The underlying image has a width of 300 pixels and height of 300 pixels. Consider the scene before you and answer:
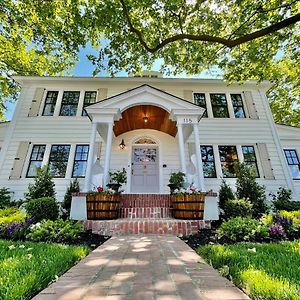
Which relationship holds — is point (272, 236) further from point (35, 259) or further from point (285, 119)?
point (285, 119)

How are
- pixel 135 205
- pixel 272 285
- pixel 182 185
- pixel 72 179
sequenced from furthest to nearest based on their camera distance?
1. pixel 72 179
2. pixel 135 205
3. pixel 182 185
4. pixel 272 285

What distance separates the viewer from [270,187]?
748 cm

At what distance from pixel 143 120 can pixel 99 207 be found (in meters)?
3.94

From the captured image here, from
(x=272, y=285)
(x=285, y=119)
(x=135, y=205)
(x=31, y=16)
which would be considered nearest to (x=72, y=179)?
(x=135, y=205)

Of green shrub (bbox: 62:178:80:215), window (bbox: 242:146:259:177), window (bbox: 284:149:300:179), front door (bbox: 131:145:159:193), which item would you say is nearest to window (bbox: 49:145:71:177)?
green shrub (bbox: 62:178:80:215)

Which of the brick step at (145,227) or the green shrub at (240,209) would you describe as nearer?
the brick step at (145,227)

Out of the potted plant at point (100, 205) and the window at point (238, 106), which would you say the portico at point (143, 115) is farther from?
the window at point (238, 106)

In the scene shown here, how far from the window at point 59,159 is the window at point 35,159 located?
0.40 m

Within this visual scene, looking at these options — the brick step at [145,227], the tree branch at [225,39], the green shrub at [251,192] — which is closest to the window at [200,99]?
the tree branch at [225,39]

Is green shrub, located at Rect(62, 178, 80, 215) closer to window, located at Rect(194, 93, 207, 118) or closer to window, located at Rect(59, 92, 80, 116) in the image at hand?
window, located at Rect(59, 92, 80, 116)

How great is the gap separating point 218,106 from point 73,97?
6.60 m

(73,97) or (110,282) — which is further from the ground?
(73,97)

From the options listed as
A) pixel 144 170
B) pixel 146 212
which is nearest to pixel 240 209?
pixel 146 212

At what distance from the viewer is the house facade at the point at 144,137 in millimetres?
7477
